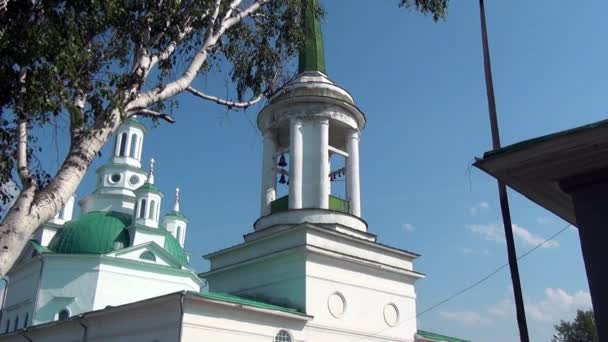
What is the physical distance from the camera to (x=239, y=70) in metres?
12.1

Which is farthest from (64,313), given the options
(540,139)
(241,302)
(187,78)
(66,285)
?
(540,139)

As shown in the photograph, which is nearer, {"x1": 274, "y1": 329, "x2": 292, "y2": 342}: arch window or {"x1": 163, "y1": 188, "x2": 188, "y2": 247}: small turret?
{"x1": 274, "y1": 329, "x2": 292, "y2": 342}: arch window

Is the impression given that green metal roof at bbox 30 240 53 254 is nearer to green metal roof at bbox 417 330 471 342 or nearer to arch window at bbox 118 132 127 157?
arch window at bbox 118 132 127 157

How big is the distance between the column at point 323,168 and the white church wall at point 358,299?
1.96 m

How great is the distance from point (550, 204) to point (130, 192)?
35747mm

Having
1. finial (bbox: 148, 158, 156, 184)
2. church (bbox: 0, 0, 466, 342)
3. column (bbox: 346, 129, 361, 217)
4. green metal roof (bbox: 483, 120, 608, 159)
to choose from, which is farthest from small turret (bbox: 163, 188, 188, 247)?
green metal roof (bbox: 483, 120, 608, 159)

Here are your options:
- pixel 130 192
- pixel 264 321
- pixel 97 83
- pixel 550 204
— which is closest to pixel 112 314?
pixel 264 321

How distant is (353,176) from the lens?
59.9 feet

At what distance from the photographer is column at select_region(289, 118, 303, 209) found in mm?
17219

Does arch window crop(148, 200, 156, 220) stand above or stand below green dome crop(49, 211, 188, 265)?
above

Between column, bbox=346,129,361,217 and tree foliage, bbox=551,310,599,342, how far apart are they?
2804 cm

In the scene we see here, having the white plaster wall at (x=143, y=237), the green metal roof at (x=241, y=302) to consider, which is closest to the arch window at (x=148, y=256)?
the white plaster wall at (x=143, y=237)

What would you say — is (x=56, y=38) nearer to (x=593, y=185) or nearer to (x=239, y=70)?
(x=239, y=70)

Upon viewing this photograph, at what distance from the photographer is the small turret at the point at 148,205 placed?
33.3 m
